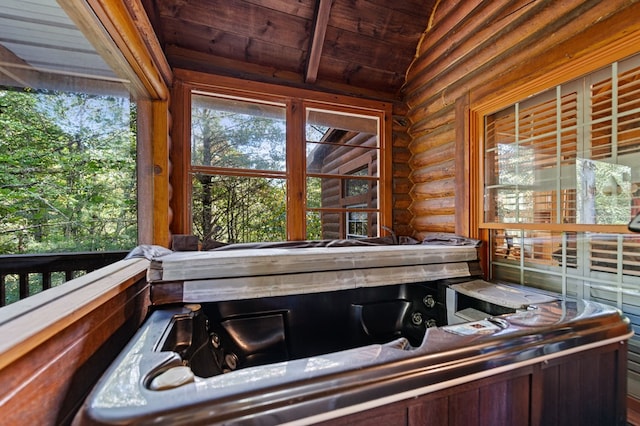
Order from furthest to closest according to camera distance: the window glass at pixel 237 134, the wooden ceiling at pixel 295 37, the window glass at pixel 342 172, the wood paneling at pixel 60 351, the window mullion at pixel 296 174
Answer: the window glass at pixel 342 172, the window mullion at pixel 296 174, the window glass at pixel 237 134, the wooden ceiling at pixel 295 37, the wood paneling at pixel 60 351

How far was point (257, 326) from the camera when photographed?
160 cm

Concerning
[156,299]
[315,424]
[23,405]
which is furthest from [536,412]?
[156,299]

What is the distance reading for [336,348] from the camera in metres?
1.79

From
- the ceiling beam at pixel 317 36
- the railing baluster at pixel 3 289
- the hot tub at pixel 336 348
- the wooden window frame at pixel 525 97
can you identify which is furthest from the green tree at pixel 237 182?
the wooden window frame at pixel 525 97

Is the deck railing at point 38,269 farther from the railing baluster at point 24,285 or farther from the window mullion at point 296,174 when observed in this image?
the window mullion at point 296,174

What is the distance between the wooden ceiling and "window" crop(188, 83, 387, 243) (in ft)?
0.88

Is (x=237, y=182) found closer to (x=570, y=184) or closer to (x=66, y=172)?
(x=66, y=172)

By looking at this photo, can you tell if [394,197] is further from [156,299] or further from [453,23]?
[156,299]

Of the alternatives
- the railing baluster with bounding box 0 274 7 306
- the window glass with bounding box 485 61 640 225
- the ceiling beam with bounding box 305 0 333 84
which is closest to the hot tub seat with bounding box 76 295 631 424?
the window glass with bounding box 485 61 640 225

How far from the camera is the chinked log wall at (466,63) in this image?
4.86ft

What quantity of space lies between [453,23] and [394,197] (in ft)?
5.42

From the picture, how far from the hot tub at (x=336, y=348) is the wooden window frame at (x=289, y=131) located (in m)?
0.94

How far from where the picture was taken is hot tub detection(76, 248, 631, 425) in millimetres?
660

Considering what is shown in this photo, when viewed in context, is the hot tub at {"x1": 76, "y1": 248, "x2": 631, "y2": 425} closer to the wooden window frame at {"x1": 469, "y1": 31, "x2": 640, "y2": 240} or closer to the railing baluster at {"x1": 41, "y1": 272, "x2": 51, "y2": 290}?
the wooden window frame at {"x1": 469, "y1": 31, "x2": 640, "y2": 240}
